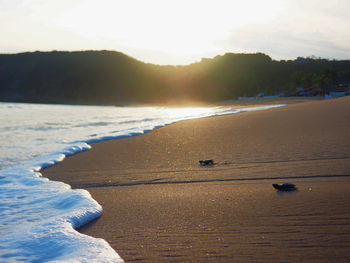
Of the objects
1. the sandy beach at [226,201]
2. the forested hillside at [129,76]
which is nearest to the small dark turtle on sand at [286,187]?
the sandy beach at [226,201]

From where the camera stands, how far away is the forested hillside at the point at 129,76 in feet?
270

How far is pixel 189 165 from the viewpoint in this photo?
5.30 m

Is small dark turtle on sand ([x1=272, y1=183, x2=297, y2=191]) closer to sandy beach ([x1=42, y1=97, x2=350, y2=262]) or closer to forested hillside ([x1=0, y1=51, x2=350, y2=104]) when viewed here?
sandy beach ([x1=42, y1=97, x2=350, y2=262])

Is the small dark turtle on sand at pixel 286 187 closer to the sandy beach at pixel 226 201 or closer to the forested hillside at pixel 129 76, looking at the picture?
the sandy beach at pixel 226 201

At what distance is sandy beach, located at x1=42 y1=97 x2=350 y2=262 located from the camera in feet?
7.54

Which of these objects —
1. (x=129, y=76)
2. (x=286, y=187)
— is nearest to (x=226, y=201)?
(x=286, y=187)

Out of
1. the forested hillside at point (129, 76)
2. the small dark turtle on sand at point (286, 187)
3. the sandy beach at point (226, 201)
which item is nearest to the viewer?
the sandy beach at point (226, 201)

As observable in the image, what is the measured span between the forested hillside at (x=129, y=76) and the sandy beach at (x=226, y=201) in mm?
66848

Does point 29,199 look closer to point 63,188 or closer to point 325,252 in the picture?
point 63,188

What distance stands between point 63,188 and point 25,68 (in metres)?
109

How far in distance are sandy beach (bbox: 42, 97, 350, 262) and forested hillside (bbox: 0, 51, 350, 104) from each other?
66848 millimetres

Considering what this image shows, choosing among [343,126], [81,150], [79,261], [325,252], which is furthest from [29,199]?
[343,126]

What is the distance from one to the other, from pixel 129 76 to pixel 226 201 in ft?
331

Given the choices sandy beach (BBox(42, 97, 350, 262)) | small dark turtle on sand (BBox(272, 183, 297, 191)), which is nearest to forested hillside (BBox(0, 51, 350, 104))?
sandy beach (BBox(42, 97, 350, 262))
